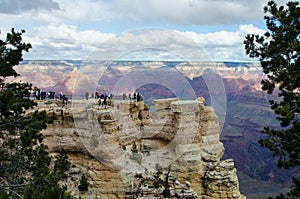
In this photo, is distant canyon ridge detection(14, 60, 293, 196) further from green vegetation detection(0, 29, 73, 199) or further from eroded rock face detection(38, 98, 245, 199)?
green vegetation detection(0, 29, 73, 199)

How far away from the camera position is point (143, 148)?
3872 cm

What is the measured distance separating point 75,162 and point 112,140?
4.08 metres

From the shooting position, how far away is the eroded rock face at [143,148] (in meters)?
33.0

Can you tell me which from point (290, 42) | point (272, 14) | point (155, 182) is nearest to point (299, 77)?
point (290, 42)

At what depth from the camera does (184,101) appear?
3822 centimetres

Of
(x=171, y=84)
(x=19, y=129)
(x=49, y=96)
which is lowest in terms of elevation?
(x=19, y=129)

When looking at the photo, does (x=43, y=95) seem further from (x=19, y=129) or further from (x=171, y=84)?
(x=19, y=129)

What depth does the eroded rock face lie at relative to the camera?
33.0 m

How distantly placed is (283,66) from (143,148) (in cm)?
2220

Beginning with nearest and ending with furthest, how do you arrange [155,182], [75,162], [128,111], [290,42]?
[290,42] < [155,182] < [75,162] < [128,111]

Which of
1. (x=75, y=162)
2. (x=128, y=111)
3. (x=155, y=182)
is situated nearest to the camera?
(x=155, y=182)

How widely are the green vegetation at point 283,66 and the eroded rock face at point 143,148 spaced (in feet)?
46.3

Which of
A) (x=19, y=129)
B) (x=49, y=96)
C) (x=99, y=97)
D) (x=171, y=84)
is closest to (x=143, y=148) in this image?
(x=99, y=97)

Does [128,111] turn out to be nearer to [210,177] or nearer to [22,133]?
[210,177]
